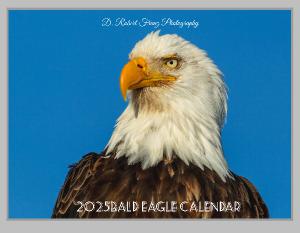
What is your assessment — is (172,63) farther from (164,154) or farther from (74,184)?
(74,184)

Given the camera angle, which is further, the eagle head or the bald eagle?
the eagle head

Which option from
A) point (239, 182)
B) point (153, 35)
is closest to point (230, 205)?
point (239, 182)

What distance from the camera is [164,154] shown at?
22.2 ft

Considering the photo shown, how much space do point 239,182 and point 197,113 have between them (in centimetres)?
63

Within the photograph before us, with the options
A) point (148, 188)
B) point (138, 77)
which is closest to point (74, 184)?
point (148, 188)

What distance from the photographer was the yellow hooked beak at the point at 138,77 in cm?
676

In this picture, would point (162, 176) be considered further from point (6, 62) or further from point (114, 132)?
point (6, 62)

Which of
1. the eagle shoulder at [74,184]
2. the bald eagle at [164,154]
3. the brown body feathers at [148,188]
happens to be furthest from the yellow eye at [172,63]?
the eagle shoulder at [74,184]

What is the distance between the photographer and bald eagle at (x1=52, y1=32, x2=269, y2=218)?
21.5 ft

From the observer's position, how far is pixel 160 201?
648 centimetres

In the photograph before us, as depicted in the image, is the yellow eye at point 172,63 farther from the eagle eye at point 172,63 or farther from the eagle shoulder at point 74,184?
the eagle shoulder at point 74,184

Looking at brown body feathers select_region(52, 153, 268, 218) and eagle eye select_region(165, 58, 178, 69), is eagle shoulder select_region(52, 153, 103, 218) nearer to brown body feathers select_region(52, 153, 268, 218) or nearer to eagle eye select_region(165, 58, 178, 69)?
brown body feathers select_region(52, 153, 268, 218)

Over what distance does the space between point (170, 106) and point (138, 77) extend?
0.33 meters

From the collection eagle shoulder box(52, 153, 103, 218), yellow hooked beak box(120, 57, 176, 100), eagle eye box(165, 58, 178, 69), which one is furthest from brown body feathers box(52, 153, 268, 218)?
eagle eye box(165, 58, 178, 69)
